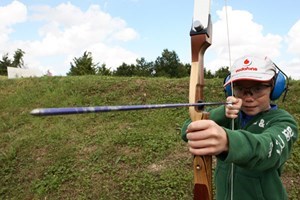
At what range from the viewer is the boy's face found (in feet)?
5.24

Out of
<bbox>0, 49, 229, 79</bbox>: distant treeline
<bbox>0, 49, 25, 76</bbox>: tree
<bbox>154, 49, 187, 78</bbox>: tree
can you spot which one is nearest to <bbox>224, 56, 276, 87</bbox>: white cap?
<bbox>0, 49, 229, 79</bbox>: distant treeline

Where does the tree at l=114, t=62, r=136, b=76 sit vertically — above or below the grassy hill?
above

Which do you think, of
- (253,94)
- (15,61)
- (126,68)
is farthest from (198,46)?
(15,61)

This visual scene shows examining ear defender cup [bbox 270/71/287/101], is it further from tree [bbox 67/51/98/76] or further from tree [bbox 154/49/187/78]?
tree [bbox 154/49/187/78]

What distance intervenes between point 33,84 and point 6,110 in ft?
4.41

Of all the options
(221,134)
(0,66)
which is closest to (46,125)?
(221,134)

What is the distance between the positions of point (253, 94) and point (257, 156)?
59cm

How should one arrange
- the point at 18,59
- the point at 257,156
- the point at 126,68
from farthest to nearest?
the point at 18,59, the point at 126,68, the point at 257,156

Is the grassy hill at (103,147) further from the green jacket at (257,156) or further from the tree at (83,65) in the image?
the tree at (83,65)

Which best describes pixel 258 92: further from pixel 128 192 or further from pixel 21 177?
pixel 21 177

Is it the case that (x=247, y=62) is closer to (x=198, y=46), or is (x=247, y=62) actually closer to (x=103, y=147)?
(x=198, y=46)

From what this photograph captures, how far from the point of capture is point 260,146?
1.09m

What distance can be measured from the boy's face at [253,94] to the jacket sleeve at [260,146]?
0.20 m

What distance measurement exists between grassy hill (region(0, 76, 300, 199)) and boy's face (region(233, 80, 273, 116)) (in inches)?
96.0
